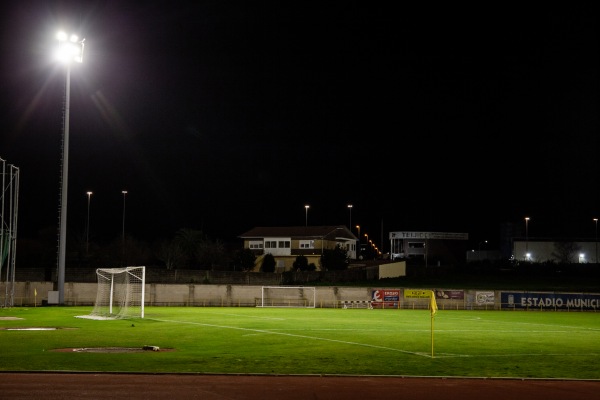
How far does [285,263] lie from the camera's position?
3669 inches

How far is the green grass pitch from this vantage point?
698 inches

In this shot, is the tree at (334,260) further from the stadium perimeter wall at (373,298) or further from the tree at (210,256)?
the stadium perimeter wall at (373,298)

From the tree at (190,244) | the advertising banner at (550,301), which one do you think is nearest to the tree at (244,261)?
the tree at (190,244)

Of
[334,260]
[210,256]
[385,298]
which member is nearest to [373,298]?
[385,298]

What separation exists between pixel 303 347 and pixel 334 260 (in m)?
63.7

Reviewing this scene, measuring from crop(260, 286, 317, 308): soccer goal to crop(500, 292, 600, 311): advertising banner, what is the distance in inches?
616

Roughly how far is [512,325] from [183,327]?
1743cm

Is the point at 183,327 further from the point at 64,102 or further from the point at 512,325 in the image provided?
the point at 64,102

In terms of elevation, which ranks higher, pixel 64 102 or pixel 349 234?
pixel 64 102

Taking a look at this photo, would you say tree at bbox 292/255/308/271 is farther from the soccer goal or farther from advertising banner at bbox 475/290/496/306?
advertising banner at bbox 475/290/496/306

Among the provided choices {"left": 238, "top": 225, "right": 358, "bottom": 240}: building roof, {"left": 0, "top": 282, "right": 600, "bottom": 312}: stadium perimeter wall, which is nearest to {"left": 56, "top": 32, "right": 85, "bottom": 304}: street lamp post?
{"left": 0, "top": 282, "right": 600, "bottom": 312}: stadium perimeter wall

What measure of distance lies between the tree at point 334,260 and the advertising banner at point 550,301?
32343mm

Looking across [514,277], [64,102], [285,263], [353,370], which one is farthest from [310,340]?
[514,277]

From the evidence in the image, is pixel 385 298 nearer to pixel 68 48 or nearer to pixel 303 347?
→ pixel 68 48
